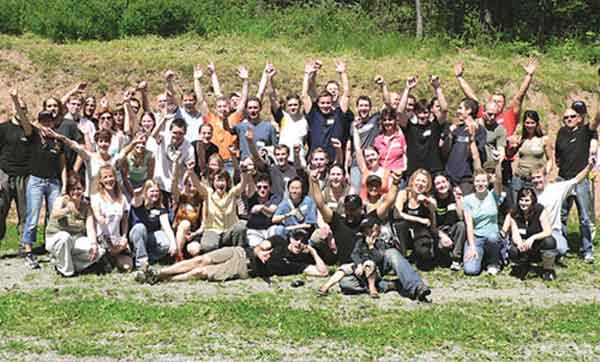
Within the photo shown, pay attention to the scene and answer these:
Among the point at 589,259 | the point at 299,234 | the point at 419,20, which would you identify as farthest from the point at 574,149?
the point at 419,20

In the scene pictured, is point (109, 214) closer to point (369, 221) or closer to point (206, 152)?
point (206, 152)

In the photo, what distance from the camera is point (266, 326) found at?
314 inches

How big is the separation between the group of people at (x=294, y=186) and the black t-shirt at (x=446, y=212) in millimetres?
19

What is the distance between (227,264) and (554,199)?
4467mm

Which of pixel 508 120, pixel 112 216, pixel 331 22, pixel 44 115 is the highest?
pixel 331 22

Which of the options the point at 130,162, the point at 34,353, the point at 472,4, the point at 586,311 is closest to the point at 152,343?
the point at 34,353

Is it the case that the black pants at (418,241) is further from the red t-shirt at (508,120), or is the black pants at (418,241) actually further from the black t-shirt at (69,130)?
the black t-shirt at (69,130)

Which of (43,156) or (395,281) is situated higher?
(43,156)

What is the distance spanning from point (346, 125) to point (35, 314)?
16.2ft

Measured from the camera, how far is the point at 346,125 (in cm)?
1128

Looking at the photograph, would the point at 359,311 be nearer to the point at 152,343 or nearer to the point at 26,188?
the point at 152,343

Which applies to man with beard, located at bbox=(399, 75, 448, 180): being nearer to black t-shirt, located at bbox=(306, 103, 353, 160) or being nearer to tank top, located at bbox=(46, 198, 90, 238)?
black t-shirt, located at bbox=(306, 103, 353, 160)

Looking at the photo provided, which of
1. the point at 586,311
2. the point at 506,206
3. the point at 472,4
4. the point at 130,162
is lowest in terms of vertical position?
the point at 586,311

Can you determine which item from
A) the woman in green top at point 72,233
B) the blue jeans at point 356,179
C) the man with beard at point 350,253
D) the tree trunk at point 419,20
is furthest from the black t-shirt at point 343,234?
the tree trunk at point 419,20
